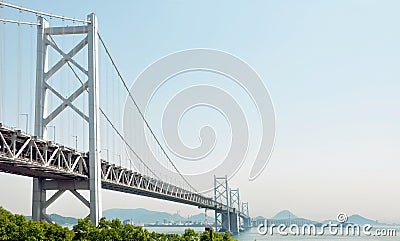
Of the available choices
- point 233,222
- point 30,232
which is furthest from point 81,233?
point 233,222

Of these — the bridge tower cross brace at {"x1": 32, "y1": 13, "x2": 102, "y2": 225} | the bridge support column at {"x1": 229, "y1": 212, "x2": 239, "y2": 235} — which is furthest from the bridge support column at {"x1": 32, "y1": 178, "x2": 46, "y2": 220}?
the bridge support column at {"x1": 229, "y1": 212, "x2": 239, "y2": 235}

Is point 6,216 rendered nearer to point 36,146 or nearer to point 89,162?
point 36,146

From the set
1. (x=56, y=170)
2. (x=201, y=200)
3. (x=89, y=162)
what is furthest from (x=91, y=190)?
(x=201, y=200)

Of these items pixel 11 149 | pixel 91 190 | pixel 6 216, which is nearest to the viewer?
pixel 11 149

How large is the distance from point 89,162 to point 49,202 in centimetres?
323

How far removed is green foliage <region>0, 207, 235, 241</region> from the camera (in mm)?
20203

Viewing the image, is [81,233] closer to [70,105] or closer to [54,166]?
[54,166]

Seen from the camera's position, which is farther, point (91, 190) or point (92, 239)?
point (91, 190)

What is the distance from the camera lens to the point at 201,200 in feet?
216

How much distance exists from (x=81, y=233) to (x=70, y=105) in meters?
7.42

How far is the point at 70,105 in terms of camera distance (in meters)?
26.2

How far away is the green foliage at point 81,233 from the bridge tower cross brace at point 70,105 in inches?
156

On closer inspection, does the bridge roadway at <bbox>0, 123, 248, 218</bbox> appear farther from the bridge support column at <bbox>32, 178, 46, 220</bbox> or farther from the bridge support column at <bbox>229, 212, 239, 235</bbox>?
the bridge support column at <bbox>229, 212, 239, 235</bbox>

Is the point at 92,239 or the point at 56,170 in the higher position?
the point at 56,170
